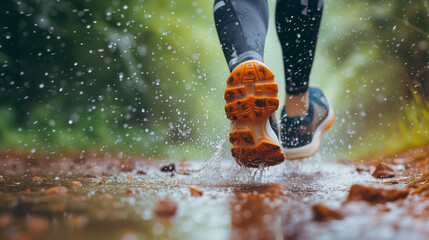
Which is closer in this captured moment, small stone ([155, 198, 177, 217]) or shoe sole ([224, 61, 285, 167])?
small stone ([155, 198, 177, 217])

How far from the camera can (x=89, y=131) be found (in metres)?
3.17

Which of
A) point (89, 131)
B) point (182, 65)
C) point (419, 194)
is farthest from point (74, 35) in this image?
point (419, 194)

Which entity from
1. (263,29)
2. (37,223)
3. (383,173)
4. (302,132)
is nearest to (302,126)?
(302,132)

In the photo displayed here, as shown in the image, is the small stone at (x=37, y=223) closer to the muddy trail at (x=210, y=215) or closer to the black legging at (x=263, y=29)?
the muddy trail at (x=210, y=215)

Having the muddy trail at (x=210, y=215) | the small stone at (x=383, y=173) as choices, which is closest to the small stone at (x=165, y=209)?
the muddy trail at (x=210, y=215)

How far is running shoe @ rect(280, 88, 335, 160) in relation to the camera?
1635 millimetres

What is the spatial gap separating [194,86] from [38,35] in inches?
109

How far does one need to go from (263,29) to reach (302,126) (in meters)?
0.53

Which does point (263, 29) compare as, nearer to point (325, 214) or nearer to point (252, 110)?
point (252, 110)

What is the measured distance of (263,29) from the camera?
1.39 m

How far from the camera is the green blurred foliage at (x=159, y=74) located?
271 cm

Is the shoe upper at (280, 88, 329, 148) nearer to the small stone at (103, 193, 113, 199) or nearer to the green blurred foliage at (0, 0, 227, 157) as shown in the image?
the small stone at (103, 193, 113, 199)

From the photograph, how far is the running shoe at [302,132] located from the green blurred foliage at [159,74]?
1.28 ft

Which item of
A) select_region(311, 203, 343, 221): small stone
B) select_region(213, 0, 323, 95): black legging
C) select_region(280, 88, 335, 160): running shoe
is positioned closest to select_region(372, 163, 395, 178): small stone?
select_region(280, 88, 335, 160): running shoe
